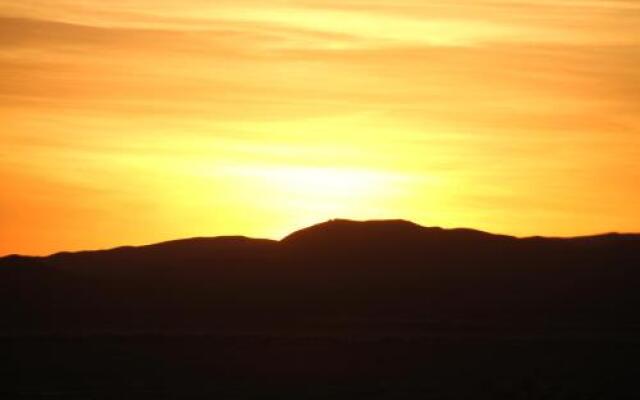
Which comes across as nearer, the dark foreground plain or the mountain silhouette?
the dark foreground plain

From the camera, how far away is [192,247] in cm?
8088

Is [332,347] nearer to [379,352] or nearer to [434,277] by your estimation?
[379,352]

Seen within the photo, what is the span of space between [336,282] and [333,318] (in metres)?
6.11

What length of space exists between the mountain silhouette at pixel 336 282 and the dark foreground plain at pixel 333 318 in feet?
0.35

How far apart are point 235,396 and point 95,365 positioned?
7.68 metres

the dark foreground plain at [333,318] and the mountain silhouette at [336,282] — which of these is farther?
the mountain silhouette at [336,282]

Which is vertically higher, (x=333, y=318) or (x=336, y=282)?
(x=336, y=282)

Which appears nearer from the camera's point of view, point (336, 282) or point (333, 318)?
point (333, 318)

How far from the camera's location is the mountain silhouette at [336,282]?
6606cm

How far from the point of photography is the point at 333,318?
2628 inches

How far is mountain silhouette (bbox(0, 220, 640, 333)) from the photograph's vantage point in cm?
6606

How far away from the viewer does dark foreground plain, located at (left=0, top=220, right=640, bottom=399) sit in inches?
1785

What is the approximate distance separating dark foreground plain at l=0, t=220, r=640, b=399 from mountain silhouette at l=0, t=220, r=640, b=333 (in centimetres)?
11

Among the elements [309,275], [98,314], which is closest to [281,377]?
[98,314]
